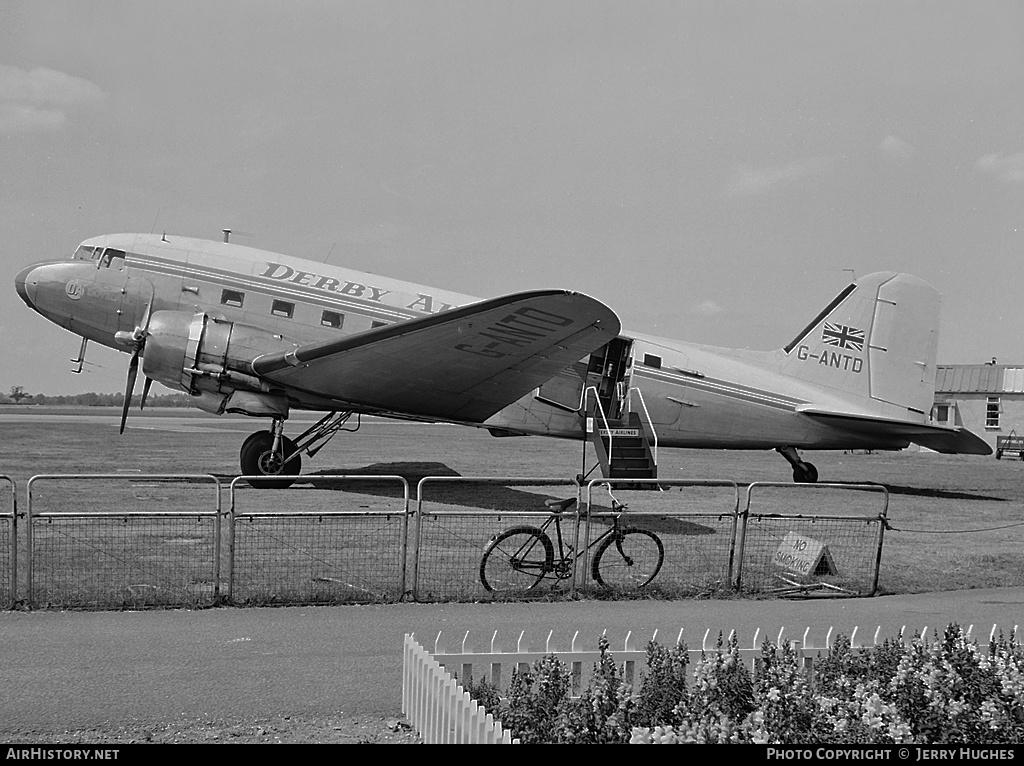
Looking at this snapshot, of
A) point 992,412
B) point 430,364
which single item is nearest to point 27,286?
point 430,364

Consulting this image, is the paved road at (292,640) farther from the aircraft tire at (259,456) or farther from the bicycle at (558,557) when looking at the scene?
the aircraft tire at (259,456)

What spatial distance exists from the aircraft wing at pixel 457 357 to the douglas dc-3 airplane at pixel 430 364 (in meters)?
0.04

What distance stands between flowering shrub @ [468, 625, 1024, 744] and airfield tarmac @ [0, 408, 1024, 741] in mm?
1511

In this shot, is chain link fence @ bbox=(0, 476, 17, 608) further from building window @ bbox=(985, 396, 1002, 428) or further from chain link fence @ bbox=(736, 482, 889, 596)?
building window @ bbox=(985, 396, 1002, 428)

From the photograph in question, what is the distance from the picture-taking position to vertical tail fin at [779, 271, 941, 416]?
2184 centimetres

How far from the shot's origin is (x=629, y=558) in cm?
990

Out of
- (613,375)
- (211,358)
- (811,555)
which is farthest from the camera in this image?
(613,375)

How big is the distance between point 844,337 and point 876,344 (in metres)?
0.75

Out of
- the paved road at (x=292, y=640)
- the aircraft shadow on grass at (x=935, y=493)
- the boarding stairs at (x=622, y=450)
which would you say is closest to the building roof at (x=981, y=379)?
the aircraft shadow on grass at (x=935, y=493)

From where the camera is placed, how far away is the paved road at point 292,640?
19.8ft

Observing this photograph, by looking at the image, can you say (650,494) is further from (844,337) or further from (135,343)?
(135,343)

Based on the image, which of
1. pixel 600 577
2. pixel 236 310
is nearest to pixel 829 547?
pixel 600 577

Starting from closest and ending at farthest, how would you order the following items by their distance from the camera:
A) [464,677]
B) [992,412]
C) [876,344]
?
[464,677], [876,344], [992,412]
